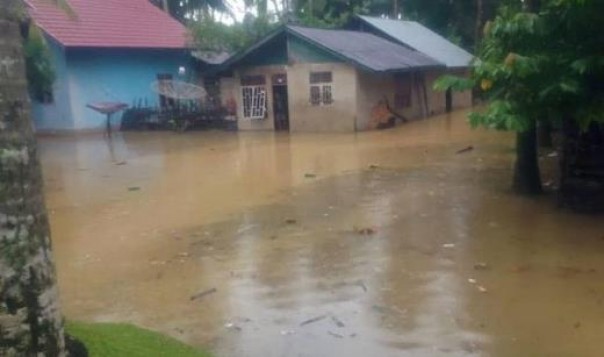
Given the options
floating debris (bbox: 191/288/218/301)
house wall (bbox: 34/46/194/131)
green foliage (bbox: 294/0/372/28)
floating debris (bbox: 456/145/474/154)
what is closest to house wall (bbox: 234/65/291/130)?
house wall (bbox: 34/46/194/131)

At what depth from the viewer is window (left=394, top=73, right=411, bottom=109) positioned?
2706 cm

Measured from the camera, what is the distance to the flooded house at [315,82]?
24312mm

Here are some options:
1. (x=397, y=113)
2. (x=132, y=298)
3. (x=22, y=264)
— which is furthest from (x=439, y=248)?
(x=397, y=113)

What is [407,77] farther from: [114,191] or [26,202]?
[26,202]

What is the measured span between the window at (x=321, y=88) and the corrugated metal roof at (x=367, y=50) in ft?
3.54

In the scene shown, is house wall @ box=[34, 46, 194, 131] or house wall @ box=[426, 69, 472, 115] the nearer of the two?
house wall @ box=[34, 46, 194, 131]

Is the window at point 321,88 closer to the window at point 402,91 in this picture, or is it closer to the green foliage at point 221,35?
the window at point 402,91

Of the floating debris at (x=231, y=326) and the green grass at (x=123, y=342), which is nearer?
the green grass at (x=123, y=342)

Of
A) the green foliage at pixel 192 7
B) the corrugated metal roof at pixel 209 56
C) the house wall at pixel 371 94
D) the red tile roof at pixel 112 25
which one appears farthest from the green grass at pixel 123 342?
the green foliage at pixel 192 7

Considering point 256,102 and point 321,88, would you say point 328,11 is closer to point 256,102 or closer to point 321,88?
point 256,102

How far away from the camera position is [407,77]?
92.1 ft

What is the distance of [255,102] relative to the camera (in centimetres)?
2595

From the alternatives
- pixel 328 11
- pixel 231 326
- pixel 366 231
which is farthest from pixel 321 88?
pixel 231 326

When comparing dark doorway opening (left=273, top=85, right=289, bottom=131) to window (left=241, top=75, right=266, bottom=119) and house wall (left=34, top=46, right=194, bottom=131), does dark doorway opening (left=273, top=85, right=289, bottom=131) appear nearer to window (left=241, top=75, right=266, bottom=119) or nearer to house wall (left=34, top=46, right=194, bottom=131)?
window (left=241, top=75, right=266, bottom=119)
